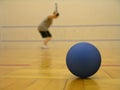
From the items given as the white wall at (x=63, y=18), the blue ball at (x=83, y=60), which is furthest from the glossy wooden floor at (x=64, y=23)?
the blue ball at (x=83, y=60)

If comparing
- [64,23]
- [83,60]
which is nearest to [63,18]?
[64,23]

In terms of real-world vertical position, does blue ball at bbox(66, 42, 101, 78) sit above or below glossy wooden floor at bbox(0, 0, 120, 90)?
above

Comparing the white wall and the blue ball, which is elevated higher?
the blue ball

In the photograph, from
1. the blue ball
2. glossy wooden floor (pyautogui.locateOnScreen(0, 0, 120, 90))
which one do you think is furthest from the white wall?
the blue ball

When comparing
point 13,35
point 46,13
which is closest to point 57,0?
point 46,13

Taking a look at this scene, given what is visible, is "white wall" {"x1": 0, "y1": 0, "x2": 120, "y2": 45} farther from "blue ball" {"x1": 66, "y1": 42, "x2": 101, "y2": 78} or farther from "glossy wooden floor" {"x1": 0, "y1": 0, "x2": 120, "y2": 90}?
"blue ball" {"x1": 66, "y1": 42, "x2": 101, "y2": 78}

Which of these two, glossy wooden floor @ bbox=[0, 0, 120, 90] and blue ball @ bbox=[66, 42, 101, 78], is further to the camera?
glossy wooden floor @ bbox=[0, 0, 120, 90]

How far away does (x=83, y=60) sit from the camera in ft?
7.83

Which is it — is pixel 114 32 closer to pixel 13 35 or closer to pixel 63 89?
pixel 13 35

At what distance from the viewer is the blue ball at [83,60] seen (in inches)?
93.9

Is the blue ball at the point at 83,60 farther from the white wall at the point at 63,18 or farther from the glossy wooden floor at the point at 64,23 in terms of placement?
the white wall at the point at 63,18

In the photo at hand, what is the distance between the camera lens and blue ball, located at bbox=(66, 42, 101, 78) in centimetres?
238

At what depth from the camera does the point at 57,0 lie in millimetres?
9516

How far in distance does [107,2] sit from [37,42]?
272 centimetres
